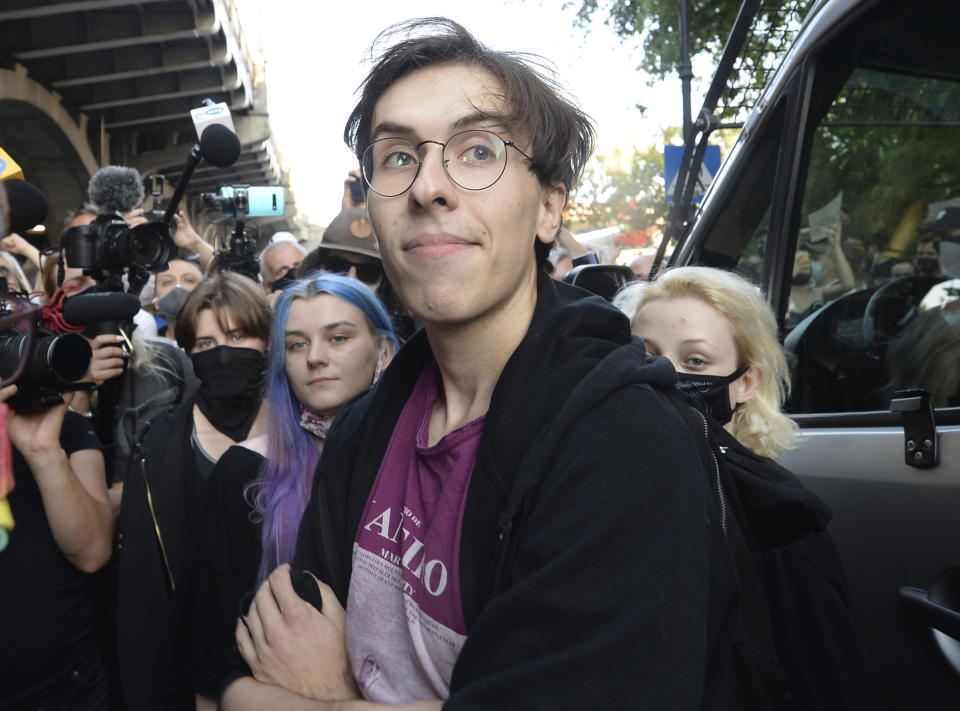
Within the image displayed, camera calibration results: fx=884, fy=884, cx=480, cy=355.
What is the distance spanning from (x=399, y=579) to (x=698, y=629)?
511mm

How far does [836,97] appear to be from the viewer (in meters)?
2.43

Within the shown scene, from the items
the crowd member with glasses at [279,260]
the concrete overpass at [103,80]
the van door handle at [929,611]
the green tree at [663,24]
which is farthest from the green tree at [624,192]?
the van door handle at [929,611]

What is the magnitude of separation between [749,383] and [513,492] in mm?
1355

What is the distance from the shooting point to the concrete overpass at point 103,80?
1174 cm

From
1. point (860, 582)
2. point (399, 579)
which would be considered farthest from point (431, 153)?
point (860, 582)

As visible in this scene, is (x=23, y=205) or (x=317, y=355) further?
(x=317, y=355)

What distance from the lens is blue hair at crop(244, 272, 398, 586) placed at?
2.54 meters

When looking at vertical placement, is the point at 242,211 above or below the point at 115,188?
below

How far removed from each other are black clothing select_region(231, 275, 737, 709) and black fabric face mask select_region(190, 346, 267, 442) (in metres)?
2.09

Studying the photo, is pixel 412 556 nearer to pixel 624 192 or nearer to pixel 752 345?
pixel 752 345

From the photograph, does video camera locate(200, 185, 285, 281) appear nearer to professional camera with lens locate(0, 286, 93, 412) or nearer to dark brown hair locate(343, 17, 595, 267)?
professional camera with lens locate(0, 286, 93, 412)

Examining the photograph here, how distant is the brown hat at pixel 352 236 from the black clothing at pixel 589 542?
122 inches

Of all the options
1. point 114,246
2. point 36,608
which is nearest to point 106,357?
point 114,246

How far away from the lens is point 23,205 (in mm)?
1266
